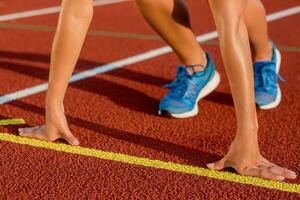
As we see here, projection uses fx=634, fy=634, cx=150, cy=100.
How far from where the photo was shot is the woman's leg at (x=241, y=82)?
8.89 ft

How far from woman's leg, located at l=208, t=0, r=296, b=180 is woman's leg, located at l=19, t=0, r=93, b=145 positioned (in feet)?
2.31

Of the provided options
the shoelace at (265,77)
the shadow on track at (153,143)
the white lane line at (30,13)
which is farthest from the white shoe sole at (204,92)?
the white lane line at (30,13)

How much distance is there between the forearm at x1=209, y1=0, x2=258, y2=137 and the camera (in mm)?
2707

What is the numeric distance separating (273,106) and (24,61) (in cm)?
219

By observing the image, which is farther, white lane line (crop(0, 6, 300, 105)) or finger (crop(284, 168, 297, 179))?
white lane line (crop(0, 6, 300, 105))

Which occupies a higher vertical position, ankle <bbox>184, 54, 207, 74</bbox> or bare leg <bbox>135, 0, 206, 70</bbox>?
bare leg <bbox>135, 0, 206, 70</bbox>

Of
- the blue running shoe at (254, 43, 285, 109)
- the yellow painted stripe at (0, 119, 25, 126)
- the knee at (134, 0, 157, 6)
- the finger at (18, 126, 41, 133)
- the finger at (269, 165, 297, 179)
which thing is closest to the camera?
the finger at (269, 165, 297, 179)

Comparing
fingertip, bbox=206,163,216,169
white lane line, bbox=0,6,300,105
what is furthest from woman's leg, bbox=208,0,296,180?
white lane line, bbox=0,6,300,105

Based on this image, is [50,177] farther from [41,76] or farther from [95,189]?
[41,76]

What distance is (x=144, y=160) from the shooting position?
2951 millimetres

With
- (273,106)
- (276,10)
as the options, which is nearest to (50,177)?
(273,106)

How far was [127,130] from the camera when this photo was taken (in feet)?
11.2

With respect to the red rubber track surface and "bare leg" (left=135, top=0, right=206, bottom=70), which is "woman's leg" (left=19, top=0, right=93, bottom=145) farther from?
"bare leg" (left=135, top=0, right=206, bottom=70)

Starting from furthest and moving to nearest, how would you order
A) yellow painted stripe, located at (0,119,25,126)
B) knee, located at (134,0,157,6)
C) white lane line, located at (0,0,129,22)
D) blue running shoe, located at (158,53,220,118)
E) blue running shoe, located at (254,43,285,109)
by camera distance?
1. white lane line, located at (0,0,129,22)
2. blue running shoe, located at (254,43,285,109)
3. knee, located at (134,0,157,6)
4. blue running shoe, located at (158,53,220,118)
5. yellow painted stripe, located at (0,119,25,126)
